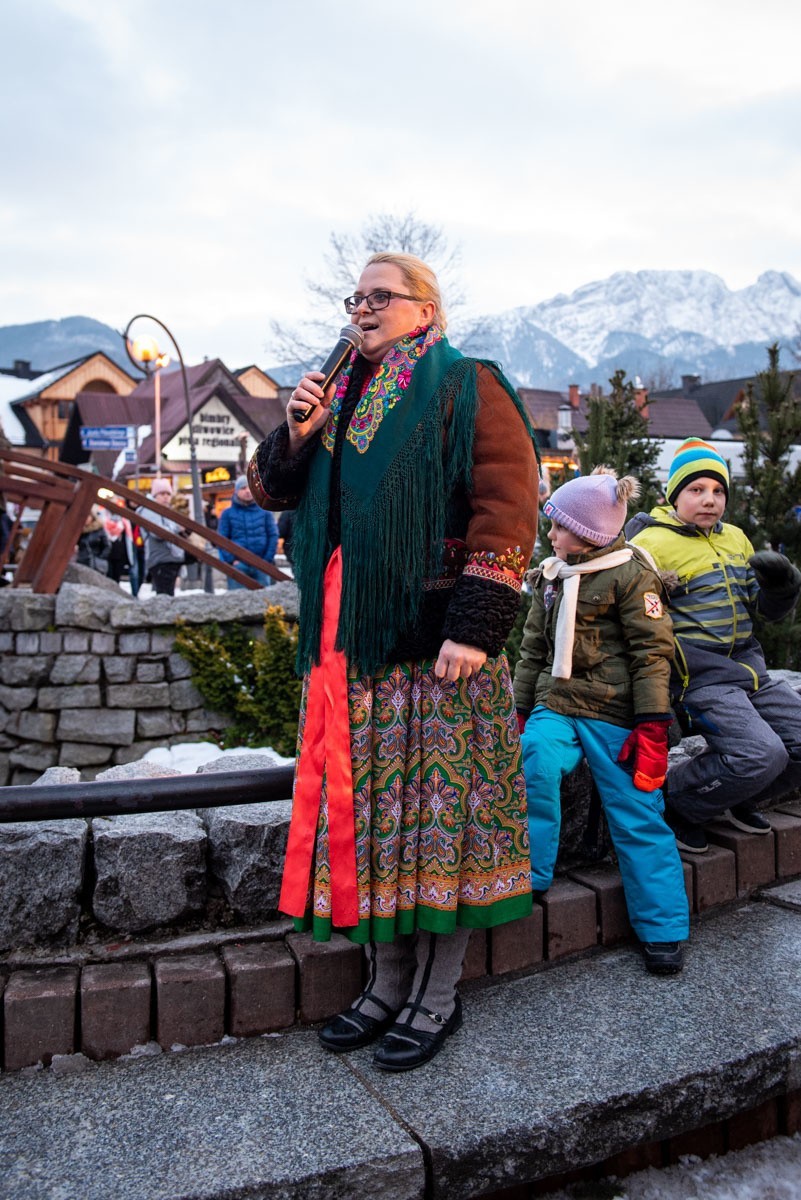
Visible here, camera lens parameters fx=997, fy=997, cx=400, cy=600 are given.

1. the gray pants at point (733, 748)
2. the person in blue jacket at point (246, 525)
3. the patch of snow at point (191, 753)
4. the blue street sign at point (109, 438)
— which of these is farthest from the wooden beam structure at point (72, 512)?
the blue street sign at point (109, 438)

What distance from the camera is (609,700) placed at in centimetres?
267

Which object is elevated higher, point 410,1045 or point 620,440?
point 620,440

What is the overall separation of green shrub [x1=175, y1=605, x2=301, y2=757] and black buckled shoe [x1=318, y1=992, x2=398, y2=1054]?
5.61m

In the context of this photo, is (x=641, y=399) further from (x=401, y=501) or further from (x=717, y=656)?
(x=401, y=501)

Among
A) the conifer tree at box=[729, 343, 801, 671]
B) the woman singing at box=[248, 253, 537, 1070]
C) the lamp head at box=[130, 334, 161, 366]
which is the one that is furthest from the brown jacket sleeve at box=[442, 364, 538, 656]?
the lamp head at box=[130, 334, 161, 366]

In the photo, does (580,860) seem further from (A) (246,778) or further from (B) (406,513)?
(B) (406,513)

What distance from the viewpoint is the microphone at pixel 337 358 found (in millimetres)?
2156

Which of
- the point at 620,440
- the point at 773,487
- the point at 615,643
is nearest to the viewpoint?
the point at 615,643

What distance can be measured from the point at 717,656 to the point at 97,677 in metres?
6.21

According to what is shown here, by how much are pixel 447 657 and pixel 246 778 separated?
1.96ft

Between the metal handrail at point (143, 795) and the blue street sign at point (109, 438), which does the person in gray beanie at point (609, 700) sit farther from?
the blue street sign at point (109, 438)

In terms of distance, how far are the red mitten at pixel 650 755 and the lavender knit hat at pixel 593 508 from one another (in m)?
0.54

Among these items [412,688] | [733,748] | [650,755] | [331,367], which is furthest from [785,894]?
[331,367]

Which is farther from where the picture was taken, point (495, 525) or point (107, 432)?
point (107, 432)
